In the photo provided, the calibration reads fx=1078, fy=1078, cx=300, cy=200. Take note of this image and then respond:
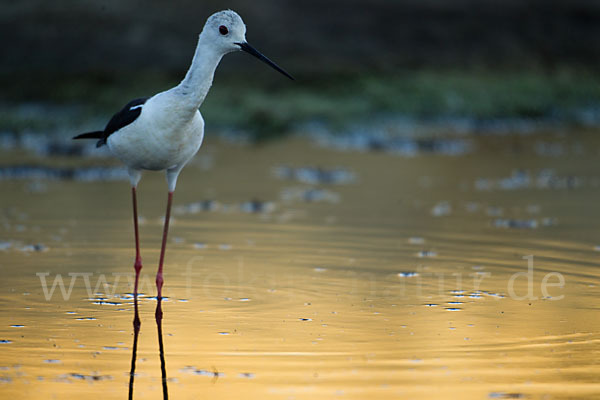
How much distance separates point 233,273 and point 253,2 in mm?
24443

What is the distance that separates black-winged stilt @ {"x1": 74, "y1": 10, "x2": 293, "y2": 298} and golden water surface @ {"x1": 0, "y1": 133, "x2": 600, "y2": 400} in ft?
2.95

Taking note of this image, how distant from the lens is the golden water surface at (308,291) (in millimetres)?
5531

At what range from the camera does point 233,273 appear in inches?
324

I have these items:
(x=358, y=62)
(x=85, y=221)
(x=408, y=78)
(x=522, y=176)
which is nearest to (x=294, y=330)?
(x=85, y=221)

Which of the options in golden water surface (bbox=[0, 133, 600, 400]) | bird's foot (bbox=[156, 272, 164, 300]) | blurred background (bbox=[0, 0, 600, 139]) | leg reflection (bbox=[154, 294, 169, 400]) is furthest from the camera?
blurred background (bbox=[0, 0, 600, 139])

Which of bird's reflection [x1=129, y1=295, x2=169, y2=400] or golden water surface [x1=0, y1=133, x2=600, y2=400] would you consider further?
golden water surface [x1=0, y1=133, x2=600, y2=400]

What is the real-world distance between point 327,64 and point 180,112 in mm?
21530

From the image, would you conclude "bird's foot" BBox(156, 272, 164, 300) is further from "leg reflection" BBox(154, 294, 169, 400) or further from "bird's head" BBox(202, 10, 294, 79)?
"bird's head" BBox(202, 10, 294, 79)

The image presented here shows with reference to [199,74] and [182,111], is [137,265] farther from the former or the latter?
[199,74]

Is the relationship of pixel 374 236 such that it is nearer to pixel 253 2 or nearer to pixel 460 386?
pixel 460 386

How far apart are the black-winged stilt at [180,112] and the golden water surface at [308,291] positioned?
2.95 ft

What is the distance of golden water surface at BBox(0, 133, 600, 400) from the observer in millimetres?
5531

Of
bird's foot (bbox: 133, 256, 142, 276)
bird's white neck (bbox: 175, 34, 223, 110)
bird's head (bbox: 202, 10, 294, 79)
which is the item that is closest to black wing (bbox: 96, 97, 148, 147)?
bird's white neck (bbox: 175, 34, 223, 110)

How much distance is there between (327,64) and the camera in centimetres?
2848
